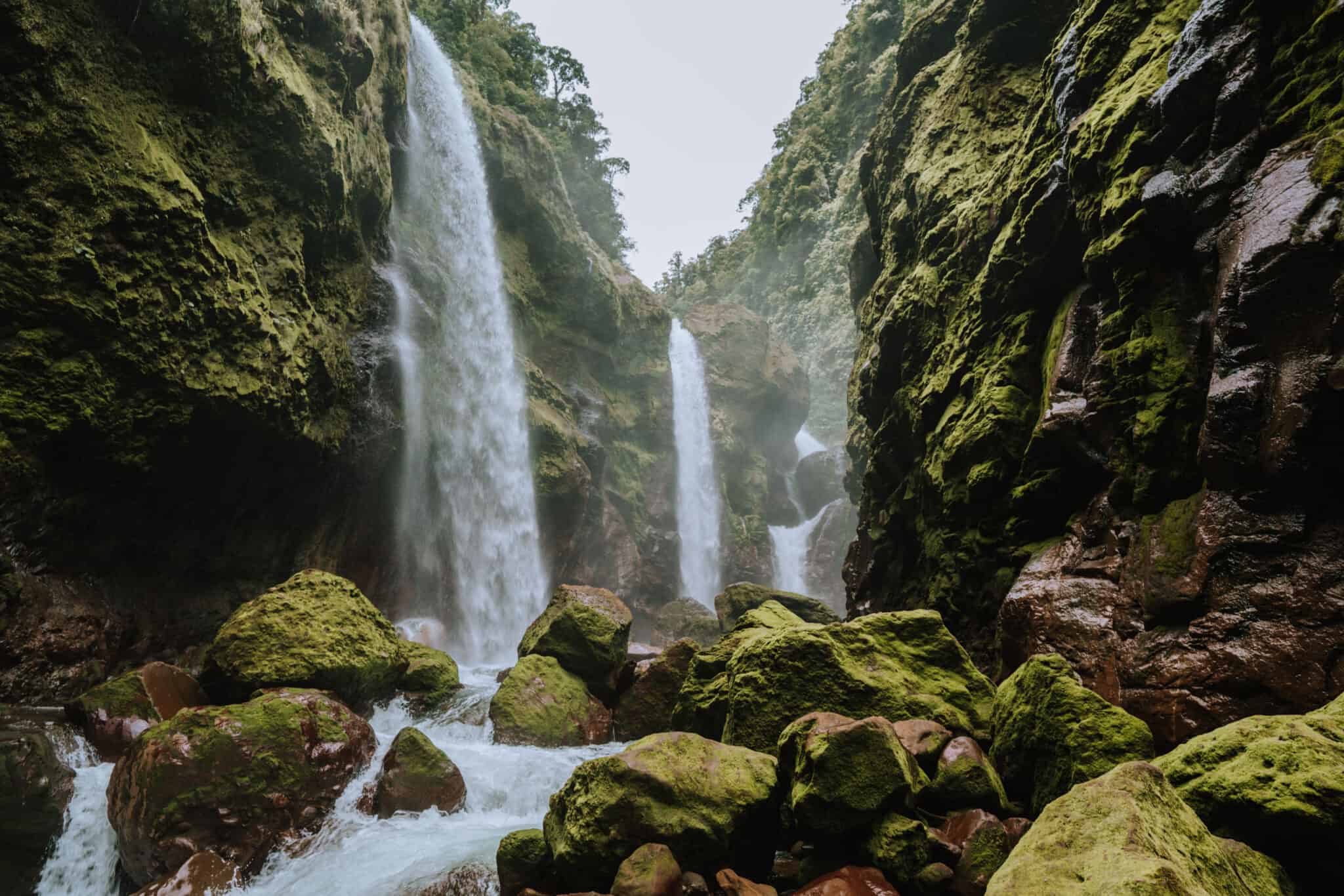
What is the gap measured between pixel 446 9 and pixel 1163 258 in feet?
81.8

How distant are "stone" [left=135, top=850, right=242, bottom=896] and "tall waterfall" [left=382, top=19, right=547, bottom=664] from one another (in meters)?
10.2

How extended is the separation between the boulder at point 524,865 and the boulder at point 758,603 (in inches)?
446

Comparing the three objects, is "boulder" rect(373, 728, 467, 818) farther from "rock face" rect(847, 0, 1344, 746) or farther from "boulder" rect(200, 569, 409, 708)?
"rock face" rect(847, 0, 1344, 746)

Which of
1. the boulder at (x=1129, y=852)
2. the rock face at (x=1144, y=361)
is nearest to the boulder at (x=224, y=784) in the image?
the boulder at (x=1129, y=852)

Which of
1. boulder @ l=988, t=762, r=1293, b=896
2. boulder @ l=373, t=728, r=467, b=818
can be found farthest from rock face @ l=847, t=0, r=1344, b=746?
boulder @ l=373, t=728, r=467, b=818

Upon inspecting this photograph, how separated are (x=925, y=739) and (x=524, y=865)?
3.00 m

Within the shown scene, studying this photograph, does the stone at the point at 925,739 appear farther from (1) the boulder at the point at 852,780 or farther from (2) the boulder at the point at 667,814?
(2) the boulder at the point at 667,814

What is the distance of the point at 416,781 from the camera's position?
658 cm

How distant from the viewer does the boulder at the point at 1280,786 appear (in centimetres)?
238

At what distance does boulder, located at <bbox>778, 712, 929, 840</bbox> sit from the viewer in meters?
3.68

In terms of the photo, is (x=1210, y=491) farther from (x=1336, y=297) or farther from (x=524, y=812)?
(x=524, y=812)

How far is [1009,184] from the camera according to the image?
898 centimetres

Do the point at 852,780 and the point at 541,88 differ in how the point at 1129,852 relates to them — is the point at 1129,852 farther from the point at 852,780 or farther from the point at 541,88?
the point at 541,88

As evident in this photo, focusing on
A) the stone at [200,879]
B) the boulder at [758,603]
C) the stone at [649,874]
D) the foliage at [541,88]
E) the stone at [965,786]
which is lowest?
the stone at [200,879]
